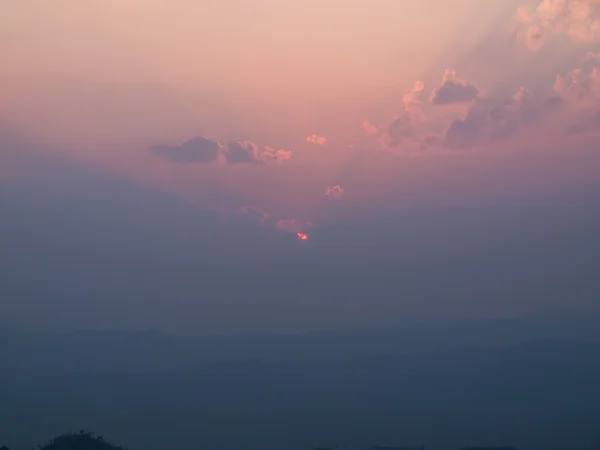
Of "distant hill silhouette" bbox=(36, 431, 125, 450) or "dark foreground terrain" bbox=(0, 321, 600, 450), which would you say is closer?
"distant hill silhouette" bbox=(36, 431, 125, 450)

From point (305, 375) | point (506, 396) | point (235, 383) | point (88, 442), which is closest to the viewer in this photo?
point (88, 442)

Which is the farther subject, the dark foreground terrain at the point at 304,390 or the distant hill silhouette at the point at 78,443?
the dark foreground terrain at the point at 304,390

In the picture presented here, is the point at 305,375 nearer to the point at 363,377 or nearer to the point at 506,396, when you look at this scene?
the point at 363,377

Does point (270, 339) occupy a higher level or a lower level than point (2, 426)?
higher

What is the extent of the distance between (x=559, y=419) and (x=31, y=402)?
68153 mm

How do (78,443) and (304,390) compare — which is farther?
(304,390)

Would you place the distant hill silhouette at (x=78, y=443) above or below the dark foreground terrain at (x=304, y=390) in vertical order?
below

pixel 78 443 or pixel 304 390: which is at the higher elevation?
pixel 304 390

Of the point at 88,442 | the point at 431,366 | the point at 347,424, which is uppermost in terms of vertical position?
the point at 431,366

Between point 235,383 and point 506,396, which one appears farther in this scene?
point 235,383

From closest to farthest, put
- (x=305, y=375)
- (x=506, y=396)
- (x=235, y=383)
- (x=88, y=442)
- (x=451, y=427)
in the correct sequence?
(x=88, y=442), (x=451, y=427), (x=506, y=396), (x=235, y=383), (x=305, y=375)

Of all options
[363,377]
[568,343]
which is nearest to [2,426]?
[363,377]

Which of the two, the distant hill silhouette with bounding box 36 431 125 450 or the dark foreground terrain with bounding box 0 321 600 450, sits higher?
the dark foreground terrain with bounding box 0 321 600 450

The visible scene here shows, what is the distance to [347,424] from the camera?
77.2 metres
